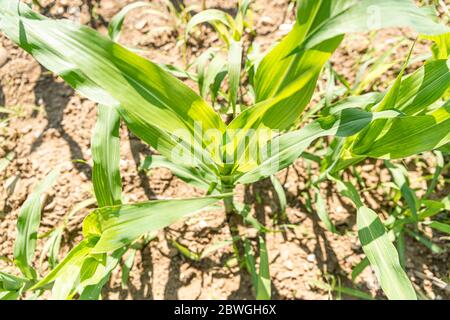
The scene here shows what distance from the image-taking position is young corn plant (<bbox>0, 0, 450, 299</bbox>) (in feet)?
2.09

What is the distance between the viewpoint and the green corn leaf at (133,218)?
2.32 feet

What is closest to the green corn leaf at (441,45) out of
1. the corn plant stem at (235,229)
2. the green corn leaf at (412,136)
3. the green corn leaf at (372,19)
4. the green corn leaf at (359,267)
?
the green corn leaf at (412,136)

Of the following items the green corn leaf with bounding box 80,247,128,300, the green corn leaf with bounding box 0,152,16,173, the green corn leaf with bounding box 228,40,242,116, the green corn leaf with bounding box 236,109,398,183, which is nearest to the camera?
the green corn leaf with bounding box 236,109,398,183

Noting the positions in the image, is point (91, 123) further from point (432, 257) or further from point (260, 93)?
point (432, 257)

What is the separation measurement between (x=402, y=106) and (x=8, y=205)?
144cm

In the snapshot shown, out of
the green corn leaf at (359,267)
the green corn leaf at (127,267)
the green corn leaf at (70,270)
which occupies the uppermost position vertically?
the green corn leaf at (127,267)

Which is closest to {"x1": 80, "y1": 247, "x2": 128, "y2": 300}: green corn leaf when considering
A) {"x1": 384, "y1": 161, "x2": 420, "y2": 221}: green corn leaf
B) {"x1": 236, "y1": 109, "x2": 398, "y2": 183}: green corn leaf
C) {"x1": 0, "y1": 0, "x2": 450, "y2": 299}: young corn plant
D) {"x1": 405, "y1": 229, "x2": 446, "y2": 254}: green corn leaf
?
{"x1": 0, "y1": 0, "x2": 450, "y2": 299}: young corn plant

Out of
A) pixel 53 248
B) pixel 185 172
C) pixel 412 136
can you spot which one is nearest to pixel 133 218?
pixel 185 172

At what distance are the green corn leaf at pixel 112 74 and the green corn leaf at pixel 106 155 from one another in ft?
0.47

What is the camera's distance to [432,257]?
4.35 feet

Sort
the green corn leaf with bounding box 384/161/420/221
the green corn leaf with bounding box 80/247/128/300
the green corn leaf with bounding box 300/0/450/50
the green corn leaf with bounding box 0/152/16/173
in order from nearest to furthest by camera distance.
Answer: the green corn leaf with bounding box 300/0/450/50 → the green corn leaf with bounding box 80/247/128/300 → the green corn leaf with bounding box 384/161/420/221 → the green corn leaf with bounding box 0/152/16/173

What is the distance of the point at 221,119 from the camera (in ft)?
2.54

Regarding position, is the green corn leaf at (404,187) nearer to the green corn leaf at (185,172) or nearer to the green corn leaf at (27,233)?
the green corn leaf at (185,172)

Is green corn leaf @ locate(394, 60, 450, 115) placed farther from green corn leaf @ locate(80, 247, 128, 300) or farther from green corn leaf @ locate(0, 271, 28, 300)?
green corn leaf @ locate(0, 271, 28, 300)
